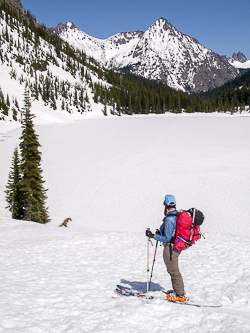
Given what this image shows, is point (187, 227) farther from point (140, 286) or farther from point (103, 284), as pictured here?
point (103, 284)

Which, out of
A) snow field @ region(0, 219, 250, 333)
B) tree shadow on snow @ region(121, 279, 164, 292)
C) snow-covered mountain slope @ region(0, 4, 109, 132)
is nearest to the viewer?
snow field @ region(0, 219, 250, 333)

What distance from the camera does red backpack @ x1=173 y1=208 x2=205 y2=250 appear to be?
5945mm

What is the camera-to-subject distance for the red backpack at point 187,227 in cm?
595

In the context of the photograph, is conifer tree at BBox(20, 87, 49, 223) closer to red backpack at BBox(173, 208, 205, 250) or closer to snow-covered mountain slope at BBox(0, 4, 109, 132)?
red backpack at BBox(173, 208, 205, 250)

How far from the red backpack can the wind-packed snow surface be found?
1.81 meters

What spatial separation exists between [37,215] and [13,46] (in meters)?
150

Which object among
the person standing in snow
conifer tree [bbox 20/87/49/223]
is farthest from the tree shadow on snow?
conifer tree [bbox 20/87/49/223]

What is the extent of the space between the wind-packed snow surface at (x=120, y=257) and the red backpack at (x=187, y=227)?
5.95 ft

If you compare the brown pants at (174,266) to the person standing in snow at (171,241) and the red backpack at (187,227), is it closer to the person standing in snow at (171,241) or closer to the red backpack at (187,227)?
the person standing in snow at (171,241)

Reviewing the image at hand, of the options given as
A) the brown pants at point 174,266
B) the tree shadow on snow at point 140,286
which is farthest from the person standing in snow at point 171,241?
the tree shadow on snow at point 140,286

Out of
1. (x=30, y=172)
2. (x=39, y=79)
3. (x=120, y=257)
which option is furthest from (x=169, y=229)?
(x=39, y=79)

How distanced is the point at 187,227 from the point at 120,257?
583 cm

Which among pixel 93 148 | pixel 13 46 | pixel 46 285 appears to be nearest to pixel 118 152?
pixel 93 148

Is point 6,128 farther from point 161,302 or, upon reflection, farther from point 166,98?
point 166,98
